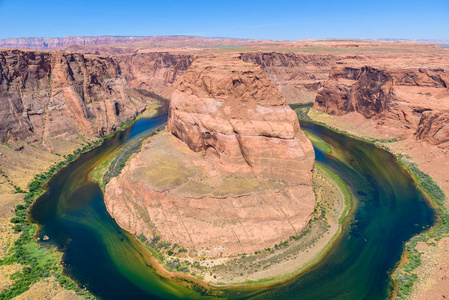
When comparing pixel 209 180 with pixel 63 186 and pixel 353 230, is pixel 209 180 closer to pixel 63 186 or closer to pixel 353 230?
pixel 353 230

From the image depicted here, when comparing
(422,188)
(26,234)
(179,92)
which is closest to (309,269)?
(422,188)

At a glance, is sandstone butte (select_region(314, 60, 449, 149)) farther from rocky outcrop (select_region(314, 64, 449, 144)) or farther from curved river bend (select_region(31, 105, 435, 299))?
curved river bend (select_region(31, 105, 435, 299))

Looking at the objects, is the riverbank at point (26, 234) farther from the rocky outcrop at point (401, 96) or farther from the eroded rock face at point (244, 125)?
the rocky outcrop at point (401, 96)

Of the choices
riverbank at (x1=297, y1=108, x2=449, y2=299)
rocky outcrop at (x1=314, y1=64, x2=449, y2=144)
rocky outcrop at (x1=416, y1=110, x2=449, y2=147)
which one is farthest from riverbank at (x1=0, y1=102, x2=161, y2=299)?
rocky outcrop at (x1=314, y1=64, x2=449, y2=144)

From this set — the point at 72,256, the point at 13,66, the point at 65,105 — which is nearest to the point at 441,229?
the point at 72,256

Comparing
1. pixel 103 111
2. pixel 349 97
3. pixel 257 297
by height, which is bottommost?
pixel 257 297
